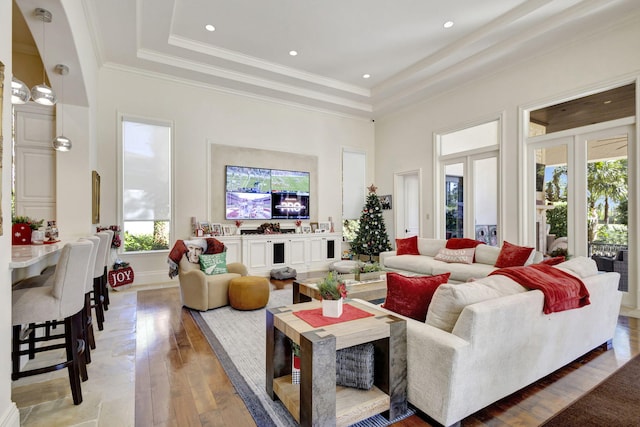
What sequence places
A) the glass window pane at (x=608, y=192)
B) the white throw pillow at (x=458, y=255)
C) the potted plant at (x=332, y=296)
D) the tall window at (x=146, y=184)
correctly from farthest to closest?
the tall window at (x=146, y=184) < the white throw pillow at (x=458, y=255) < the glass window pane at (x=608, y=192) < the potted plant at (x=332, y=296)

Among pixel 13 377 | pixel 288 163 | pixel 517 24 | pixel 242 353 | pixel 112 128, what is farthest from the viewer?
pixel 288 163

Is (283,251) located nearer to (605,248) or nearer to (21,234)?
(21,234)

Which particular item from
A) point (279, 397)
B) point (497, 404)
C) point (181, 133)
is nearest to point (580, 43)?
point (497, 404)

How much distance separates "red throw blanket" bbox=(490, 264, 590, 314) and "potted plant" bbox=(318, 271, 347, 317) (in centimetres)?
128

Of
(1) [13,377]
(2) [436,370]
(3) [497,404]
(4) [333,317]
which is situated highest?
(4) [333,317]

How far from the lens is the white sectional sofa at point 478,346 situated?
5.92 feet

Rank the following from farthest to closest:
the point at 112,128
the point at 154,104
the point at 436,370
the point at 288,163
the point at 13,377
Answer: the point at 288,163
the point at 154,104
the point at 112,128
the point at 13,377
the point at 436,370

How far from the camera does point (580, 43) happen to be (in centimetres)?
477

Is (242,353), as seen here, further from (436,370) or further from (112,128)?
(112,128)

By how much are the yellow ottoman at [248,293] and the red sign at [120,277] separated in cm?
228

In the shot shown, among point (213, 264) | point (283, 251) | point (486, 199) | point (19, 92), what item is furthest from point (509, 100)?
point (19, 92)

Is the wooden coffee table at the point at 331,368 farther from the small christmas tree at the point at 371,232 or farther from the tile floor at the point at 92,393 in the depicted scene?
the small christmas tree at the point at 371,232

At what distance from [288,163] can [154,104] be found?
9.51 feet

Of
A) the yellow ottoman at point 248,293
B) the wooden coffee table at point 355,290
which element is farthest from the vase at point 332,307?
the yellow ottoman at point 248,293
